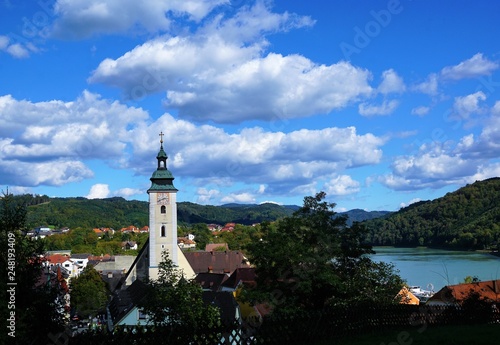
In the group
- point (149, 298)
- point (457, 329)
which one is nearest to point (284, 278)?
point (149, 298)

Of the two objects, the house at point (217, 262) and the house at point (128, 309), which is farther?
the house at point (217, 262)

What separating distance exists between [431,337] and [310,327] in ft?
9.96

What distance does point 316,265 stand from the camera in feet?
63.4

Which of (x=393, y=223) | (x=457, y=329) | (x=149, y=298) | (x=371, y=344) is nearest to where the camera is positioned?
(x=371, y=344)

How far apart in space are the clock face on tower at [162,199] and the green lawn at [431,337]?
1436 inches

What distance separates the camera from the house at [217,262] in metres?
72.9

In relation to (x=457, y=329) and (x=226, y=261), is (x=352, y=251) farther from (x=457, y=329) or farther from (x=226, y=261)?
(x=226, y=261)

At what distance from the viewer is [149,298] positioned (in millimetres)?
18766

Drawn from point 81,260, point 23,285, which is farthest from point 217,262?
point 23,285

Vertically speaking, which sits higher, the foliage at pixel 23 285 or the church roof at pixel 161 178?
the church roof at pixel 161 178

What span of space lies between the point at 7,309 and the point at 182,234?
163 metres

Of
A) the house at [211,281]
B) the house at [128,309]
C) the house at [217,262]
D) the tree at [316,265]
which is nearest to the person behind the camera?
the tree at [316,265]

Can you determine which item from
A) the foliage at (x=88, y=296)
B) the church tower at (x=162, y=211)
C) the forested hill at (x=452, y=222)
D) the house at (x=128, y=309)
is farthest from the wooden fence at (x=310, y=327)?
the forested hill at (x=452, y=222)

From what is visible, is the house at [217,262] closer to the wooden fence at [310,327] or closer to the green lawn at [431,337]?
the wooden fence at [310,327]
